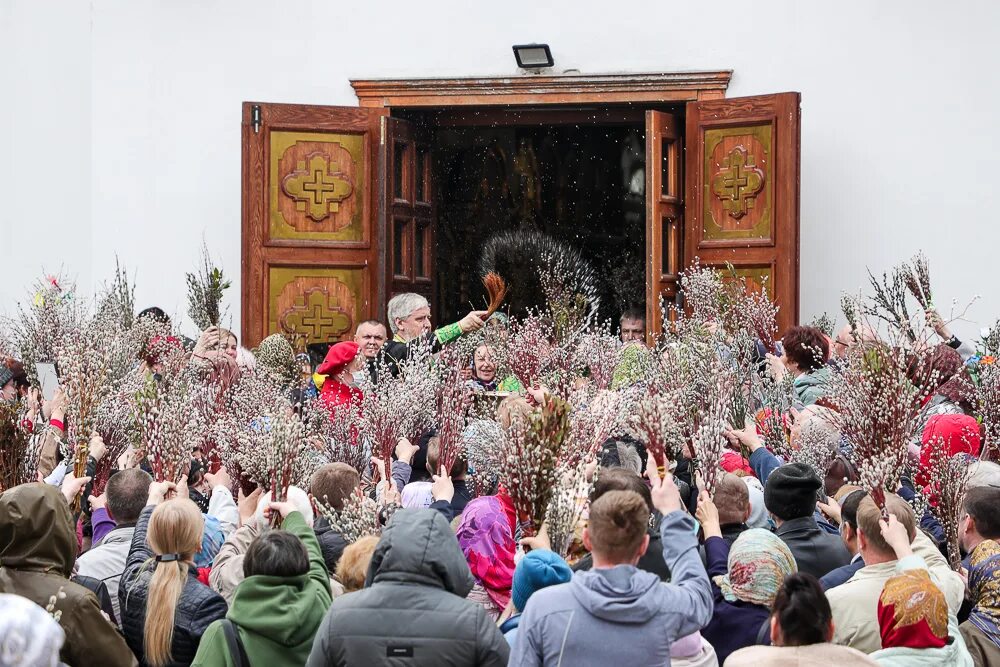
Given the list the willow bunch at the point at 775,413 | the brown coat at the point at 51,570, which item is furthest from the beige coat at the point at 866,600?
the willow bunch at the point at 775,413

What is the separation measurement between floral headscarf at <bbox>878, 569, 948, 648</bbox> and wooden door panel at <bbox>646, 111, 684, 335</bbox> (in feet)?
21.3

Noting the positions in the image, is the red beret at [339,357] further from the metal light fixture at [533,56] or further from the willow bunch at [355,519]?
the metal light fixture at [533,56]

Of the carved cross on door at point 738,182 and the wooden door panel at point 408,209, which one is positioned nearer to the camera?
the carved cross on door at point 738,182

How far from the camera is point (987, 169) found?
962 cm

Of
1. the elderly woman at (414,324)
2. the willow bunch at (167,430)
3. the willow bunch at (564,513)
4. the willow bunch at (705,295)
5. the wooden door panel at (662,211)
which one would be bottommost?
the willow bunch at (564,513)

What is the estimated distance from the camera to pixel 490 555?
435 centimetres

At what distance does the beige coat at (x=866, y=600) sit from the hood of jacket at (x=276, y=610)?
1.38 meters

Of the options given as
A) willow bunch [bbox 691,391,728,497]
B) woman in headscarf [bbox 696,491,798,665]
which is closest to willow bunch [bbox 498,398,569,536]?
willow bunch [bbox 691,391,728,497]

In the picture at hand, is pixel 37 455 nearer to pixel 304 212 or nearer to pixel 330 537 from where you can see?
pixel 330 537

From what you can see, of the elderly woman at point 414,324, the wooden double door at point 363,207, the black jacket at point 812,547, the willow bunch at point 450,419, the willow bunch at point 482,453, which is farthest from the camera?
the wooden double door at point 363,207

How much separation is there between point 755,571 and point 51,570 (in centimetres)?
187

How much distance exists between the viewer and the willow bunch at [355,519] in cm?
434

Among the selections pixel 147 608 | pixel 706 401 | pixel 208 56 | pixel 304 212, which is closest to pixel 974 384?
pixel 706 401

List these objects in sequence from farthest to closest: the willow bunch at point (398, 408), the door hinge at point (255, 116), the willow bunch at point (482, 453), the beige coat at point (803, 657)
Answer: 1. the door hinge at point (255, 116)
2. the willow bunch at point (398, 408)
3. the willow bunch at point (482, 453)
4. the beige coat at point (803, 657)
